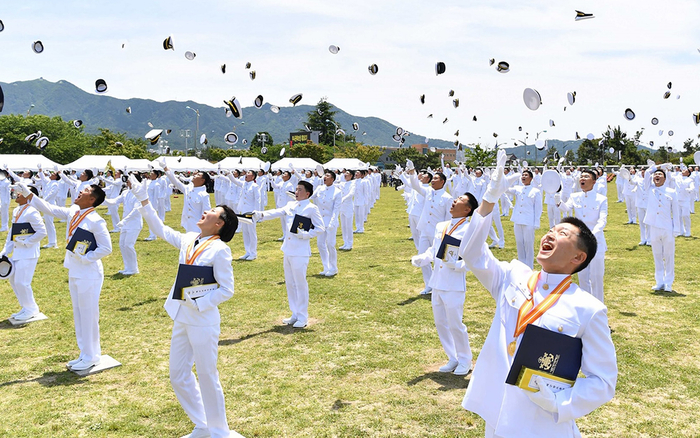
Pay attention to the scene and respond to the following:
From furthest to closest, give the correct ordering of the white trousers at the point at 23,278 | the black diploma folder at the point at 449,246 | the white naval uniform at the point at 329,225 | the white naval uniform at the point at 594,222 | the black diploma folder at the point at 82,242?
the white naval uniform at the point at 329,225
the white naval uniform at the point at 594,222
the white trousers at the point at 23,278
the black diploma folder at the point at 82,242
the black diploma folder at the point at 449,246

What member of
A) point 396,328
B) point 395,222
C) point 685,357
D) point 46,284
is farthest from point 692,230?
point 46,284

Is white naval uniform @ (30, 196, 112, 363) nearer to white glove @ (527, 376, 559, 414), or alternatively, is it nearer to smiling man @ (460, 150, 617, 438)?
smiling man @ (460, 150, 617, 438)

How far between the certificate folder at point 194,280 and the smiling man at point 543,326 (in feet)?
8.01

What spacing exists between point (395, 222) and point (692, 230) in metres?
11.6

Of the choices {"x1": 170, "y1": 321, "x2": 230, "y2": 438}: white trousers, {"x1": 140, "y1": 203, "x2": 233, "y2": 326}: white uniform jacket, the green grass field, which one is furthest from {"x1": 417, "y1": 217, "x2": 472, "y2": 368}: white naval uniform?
{"x1": 170, "y1": 321, "x2": 230, "y2": 438}: white trousers

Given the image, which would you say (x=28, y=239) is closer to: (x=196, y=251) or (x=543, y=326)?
(x=196, y=251)

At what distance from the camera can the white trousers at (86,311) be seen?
6512 mm

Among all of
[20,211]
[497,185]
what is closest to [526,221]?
[497,185]

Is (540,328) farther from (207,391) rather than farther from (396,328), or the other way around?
(396,328)

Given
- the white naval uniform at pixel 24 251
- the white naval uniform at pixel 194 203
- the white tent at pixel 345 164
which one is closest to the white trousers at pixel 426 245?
the white naval uniform at pixel 194 203

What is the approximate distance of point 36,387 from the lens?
6.29 metres

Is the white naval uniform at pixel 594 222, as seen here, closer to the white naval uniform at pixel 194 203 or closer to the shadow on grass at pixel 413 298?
the shadow on grass at pixel 413 298

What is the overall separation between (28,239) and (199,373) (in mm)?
5669

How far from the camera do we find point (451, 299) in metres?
6.32
